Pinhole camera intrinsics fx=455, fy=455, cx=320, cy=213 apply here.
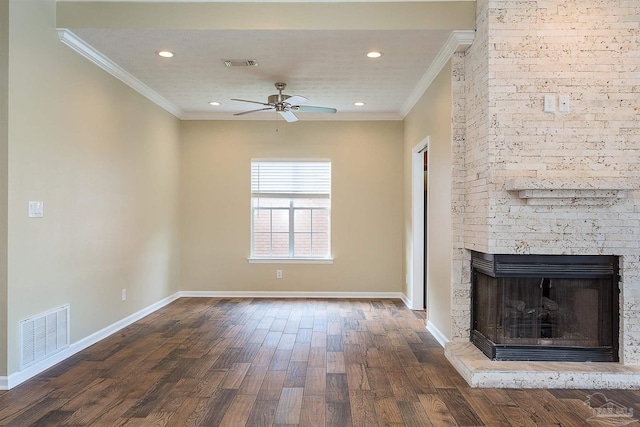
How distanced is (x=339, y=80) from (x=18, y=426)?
4057 millimetres

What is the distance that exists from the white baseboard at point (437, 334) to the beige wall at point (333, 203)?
6.49 feet

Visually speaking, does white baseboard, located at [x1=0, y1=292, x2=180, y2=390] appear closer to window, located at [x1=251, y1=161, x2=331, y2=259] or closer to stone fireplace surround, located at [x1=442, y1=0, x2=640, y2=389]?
window, located at [x1=251, y1=161, x2=331, y2=259]

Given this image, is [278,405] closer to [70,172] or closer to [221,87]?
[70,172]

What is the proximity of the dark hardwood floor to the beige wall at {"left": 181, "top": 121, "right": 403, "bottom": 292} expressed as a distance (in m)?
1.92

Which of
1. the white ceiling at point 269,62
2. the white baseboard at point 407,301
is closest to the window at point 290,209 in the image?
the white ceiling at point 269,62

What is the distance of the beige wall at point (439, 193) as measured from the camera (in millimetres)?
4070

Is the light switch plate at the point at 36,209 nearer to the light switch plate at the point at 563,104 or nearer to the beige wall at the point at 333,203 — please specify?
the beige wall at the point at 333,203

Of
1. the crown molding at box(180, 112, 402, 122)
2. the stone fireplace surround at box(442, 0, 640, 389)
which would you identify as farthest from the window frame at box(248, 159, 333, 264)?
the stone fireplace surround at box(442, 0, 640, 389)

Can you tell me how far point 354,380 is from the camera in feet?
10.6

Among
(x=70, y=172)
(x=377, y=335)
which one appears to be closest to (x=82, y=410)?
(x=70, y=172)

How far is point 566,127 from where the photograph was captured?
3.31 meters

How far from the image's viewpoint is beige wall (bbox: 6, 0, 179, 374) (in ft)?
10.4

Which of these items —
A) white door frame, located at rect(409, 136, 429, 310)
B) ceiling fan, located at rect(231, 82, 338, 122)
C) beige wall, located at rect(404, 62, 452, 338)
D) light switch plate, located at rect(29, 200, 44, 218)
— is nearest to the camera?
light switch plate, located at rect(29, 200, 44, 218)

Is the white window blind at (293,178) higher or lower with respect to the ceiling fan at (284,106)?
lower
